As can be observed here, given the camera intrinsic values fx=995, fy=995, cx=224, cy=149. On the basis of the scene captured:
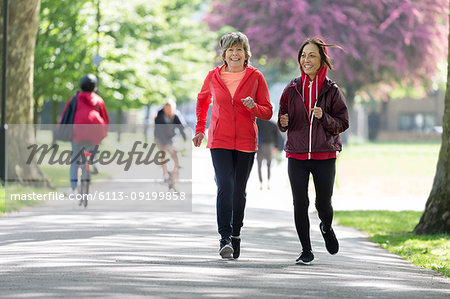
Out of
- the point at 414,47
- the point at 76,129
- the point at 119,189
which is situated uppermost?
the point at 414,47

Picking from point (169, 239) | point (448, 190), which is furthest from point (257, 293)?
point (448, 190)

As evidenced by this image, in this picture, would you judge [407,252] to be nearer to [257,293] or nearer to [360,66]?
[257,293]

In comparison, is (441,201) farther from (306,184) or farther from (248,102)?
(248,102)

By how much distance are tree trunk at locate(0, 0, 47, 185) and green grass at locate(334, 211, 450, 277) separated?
223 inches

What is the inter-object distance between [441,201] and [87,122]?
16.2 feet

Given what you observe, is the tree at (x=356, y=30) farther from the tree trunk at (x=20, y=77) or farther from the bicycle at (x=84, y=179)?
the bicycle at (x=84, y=179)

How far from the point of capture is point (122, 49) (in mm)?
32969

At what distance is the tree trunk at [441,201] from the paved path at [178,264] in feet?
2.71

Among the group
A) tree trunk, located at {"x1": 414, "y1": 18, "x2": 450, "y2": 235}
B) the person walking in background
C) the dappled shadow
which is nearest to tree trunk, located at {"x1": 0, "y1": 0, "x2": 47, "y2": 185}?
the person walking in background

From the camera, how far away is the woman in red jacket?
27.0 ft

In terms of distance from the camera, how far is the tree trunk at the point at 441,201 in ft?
37.3

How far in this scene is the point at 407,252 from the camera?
10.1m

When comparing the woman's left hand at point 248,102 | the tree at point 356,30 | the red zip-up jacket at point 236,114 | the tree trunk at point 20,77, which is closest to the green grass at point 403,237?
the red zip-up jacket at point 236,114

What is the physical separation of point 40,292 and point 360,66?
3609 cm
